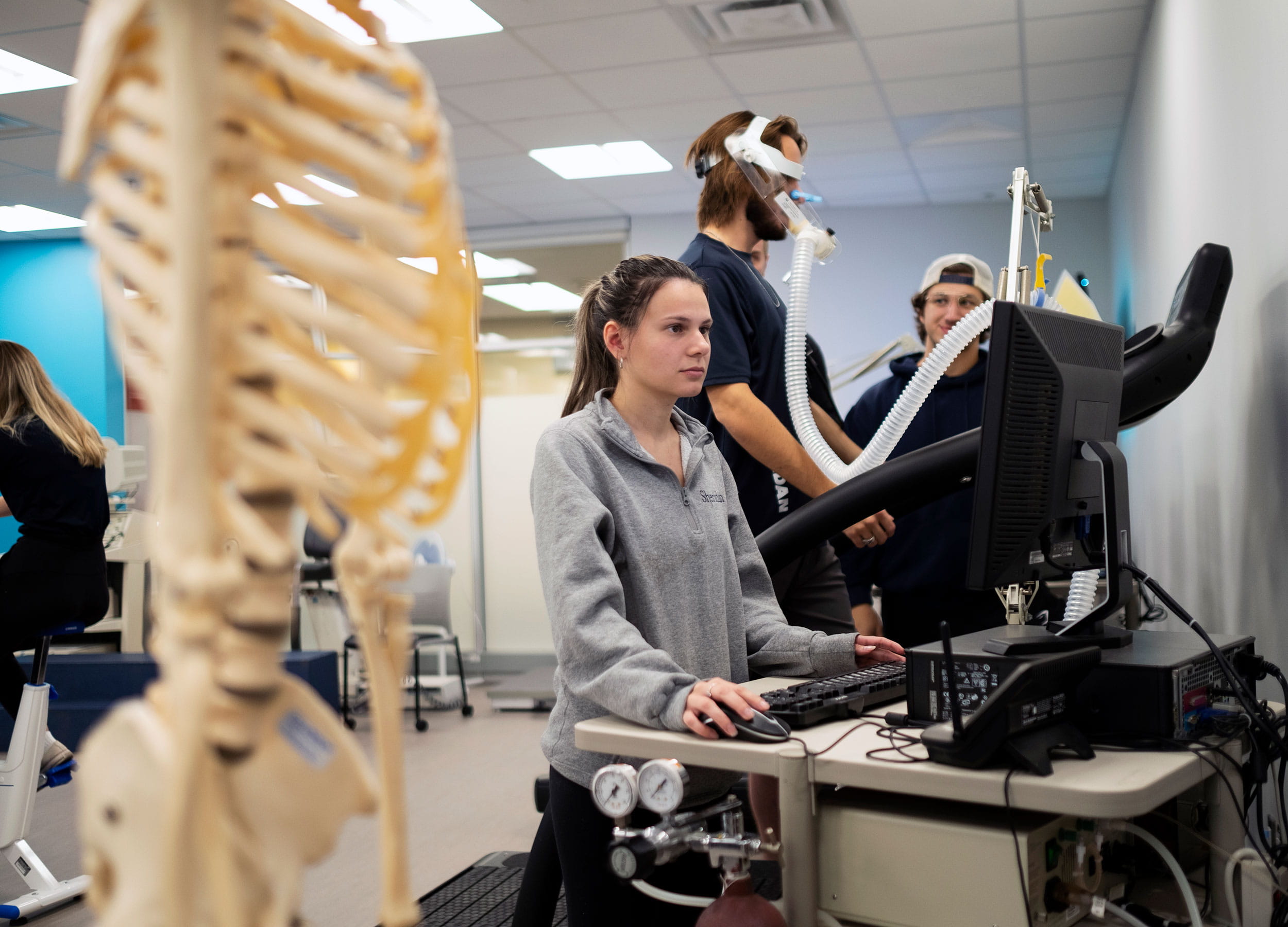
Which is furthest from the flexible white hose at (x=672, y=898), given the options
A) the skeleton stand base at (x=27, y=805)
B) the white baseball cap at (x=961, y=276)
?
the skeleton stand base at (x=27, y=805)

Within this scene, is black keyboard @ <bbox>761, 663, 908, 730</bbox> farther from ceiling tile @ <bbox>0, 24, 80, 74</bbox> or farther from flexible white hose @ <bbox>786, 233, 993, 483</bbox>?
ceiling tile @ <bbox>0, 24, 80, 74</bbox>

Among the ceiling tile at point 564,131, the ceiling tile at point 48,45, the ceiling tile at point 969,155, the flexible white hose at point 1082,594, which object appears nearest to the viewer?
the flexible white hose at point 1082,594

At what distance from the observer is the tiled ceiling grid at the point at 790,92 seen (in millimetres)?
3889

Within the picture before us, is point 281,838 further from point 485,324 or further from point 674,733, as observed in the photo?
point 485,324

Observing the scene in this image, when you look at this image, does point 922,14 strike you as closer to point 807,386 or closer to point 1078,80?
point 1078,80

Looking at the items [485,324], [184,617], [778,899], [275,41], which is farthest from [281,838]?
[485,324]

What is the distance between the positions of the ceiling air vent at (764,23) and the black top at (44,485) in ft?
8.48

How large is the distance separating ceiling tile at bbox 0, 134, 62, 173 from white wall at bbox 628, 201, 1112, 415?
3293mm

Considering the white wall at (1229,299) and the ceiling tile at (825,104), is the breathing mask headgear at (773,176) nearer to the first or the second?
the white wall at (1229,299)

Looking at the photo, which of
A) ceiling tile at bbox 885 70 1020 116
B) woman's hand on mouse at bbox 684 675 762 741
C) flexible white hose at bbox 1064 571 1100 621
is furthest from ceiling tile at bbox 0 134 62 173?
flexible white hose at bbox 1064 571 1100 621

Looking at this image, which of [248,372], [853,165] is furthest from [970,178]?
[248,372]

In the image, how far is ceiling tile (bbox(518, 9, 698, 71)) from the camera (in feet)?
12.7

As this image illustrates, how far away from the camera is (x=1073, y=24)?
13.1 ft

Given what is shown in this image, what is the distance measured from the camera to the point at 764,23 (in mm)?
3916
